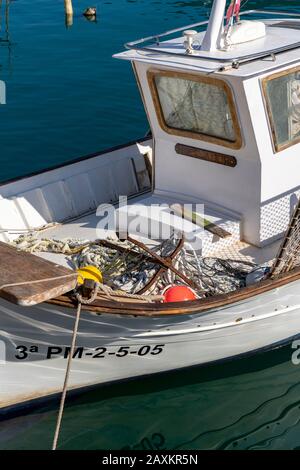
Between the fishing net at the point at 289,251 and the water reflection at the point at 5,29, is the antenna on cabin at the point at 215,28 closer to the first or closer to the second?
the fishing net at the point at 289,251

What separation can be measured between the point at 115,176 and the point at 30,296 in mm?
4103

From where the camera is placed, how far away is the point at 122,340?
22.8 feet

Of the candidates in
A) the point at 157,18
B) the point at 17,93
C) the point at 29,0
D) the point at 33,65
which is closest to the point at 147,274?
the point at 17,93

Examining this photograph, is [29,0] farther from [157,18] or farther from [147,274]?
[147,274]

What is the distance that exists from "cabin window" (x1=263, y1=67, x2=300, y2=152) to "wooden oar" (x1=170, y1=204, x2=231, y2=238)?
0.97 metres

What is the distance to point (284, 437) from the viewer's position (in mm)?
7469

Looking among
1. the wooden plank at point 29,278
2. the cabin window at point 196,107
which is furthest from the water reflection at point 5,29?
the wooden plank at point 29,278

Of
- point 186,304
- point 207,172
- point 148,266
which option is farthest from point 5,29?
point 186,304

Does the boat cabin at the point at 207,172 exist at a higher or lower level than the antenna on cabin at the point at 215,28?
lower

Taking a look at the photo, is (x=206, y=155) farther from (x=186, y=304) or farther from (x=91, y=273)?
(x=186, y=304)

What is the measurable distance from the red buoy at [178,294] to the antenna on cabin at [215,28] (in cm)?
236

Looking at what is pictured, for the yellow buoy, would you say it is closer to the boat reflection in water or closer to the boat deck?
the boat deck

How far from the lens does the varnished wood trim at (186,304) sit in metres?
6.34

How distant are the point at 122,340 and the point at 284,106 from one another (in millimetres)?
2833
